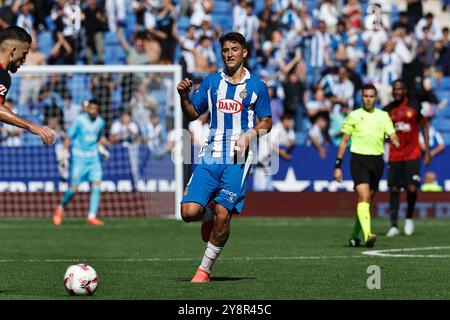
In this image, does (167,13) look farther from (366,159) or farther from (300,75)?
(366,159)

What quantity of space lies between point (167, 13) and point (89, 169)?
24.6 ft

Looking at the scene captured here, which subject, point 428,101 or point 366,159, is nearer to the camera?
point 366,159

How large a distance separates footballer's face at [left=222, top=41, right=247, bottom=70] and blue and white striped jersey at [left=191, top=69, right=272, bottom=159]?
20 centimetres

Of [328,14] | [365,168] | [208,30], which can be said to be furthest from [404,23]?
[365,168]

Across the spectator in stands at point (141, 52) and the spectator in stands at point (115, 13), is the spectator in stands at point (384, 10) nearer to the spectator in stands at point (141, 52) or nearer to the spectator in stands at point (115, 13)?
the spectator in stands at point (141, 52)

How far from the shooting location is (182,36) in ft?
104

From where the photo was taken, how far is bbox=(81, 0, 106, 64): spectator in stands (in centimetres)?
2998

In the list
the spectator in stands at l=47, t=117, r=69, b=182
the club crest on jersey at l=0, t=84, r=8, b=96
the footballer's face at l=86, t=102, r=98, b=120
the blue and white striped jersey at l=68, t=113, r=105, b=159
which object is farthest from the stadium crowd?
the club crest on jersey at l=0, t=84, r=8, b=96

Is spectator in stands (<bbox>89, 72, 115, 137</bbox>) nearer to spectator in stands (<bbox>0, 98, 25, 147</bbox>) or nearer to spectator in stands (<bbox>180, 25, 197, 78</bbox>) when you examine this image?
spectator in stands (<bbox>180, 25, 197, 78</bbox>)

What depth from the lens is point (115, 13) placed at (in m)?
31.5

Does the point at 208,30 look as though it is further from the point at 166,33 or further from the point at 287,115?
the point at 287,115

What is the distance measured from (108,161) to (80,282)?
1646 cm
